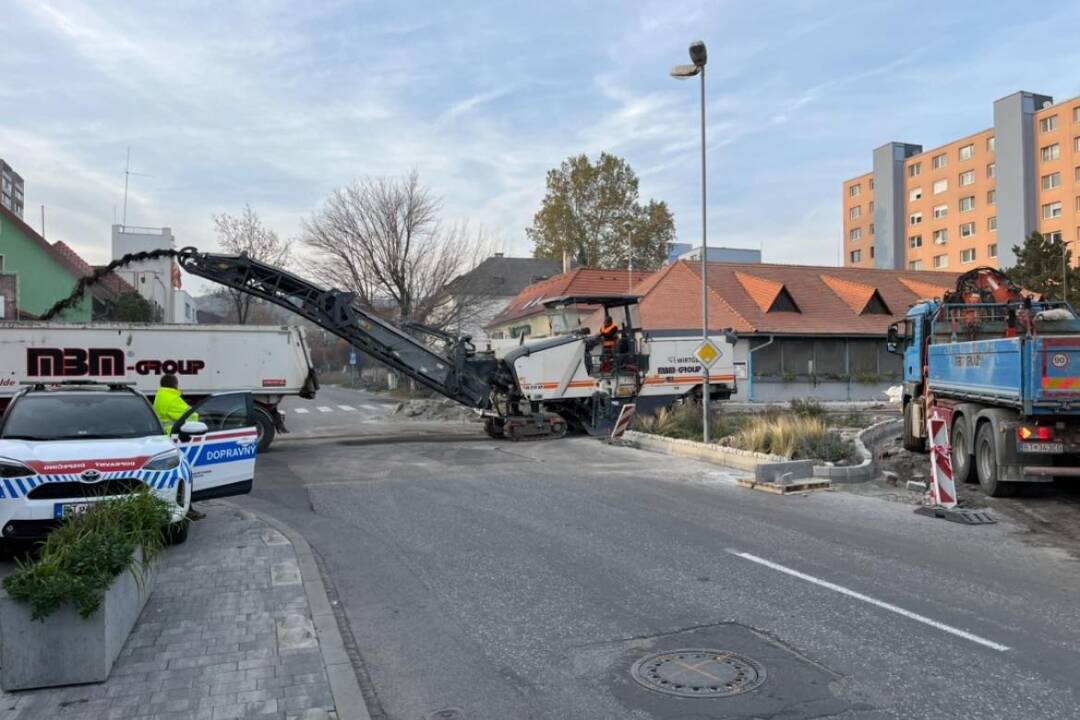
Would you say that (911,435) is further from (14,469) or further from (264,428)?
(14,469)

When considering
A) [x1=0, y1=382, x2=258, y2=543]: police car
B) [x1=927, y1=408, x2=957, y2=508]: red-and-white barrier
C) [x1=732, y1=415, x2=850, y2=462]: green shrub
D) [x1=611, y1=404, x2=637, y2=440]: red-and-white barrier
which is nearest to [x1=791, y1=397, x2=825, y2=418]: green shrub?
[x1=732, y1=415, x2=850, y2=462]: green shrub

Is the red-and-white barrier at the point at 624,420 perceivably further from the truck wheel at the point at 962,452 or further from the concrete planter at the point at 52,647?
the concrete planter at the point at 52,647

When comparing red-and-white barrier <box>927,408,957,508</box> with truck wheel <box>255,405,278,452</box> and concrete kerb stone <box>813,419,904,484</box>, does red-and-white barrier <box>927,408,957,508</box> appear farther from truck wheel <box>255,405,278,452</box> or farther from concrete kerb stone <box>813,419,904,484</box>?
truck wheel <box>255,405,278,452</box>

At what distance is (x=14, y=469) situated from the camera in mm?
6934

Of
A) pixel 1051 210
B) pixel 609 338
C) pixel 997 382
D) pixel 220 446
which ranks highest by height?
pixel 1051 210

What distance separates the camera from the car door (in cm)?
888

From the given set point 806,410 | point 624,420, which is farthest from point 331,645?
point 806,410

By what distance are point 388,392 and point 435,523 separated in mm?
43713

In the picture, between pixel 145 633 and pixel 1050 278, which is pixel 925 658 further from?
pixel 1050 278

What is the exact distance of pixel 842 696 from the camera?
4555mm

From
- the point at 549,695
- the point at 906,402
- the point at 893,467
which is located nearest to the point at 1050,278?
the point at 906,402

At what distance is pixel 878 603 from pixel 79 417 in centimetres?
758

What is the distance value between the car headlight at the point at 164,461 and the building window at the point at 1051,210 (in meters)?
72.9

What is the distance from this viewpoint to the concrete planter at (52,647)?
459cm
